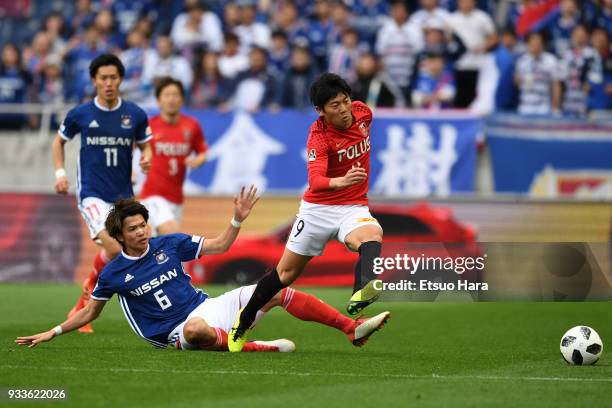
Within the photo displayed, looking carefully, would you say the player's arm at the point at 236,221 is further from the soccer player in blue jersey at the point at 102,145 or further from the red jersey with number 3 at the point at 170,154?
the red jersey with number 3 at the point at 170,154

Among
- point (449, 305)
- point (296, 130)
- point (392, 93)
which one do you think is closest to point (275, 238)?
point (296, 130)

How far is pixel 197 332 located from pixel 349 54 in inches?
468

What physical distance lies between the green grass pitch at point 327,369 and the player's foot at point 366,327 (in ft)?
0.57

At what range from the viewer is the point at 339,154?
10430 millimetres

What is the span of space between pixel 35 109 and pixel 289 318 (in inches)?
360

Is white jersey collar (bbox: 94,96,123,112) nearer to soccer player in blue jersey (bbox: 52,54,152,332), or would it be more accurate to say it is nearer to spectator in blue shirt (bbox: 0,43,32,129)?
soccer player in blue jersey (bbox: 52,54,152,332)

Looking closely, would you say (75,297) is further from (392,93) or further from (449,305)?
(392,93)

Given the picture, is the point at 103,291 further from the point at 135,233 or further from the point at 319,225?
the point at 319,225

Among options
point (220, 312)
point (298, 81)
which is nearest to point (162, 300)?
point (220, 312)

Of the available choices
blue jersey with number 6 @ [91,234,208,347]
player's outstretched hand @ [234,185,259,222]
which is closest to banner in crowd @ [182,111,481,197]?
blue jersey with number 6 @ [91,234,208,347]

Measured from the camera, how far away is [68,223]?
2048 centimetres

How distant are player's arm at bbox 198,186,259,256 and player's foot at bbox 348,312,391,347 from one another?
129cm

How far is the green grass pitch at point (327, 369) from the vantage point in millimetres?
7656

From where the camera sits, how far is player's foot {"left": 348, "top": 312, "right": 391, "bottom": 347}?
9.72 m
